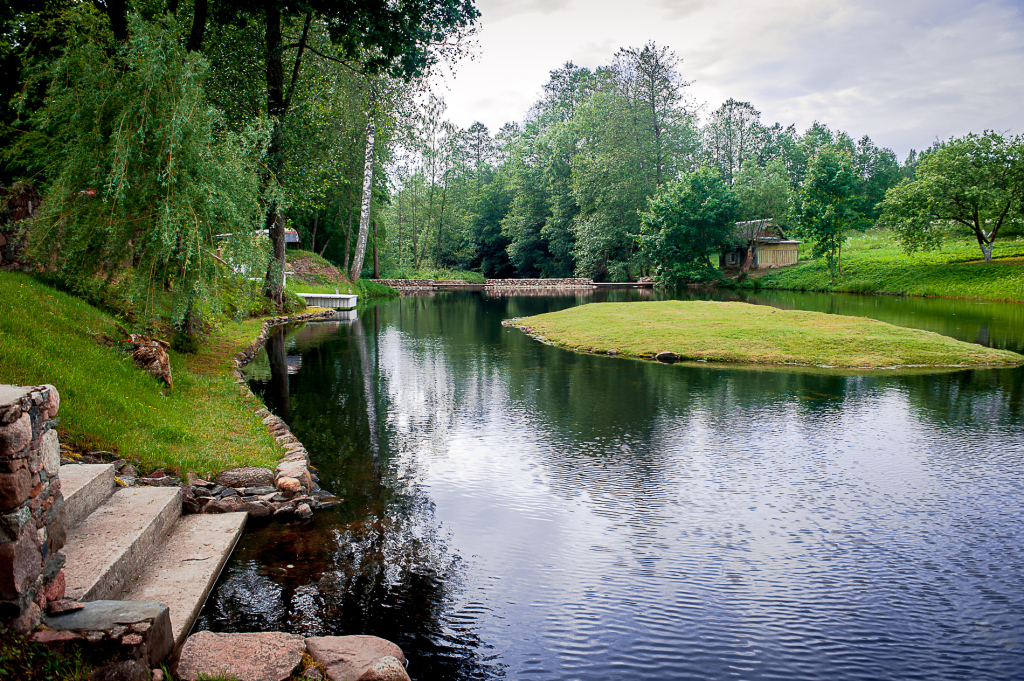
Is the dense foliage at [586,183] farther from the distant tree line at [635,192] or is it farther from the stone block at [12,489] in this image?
the stone block at [12,489]

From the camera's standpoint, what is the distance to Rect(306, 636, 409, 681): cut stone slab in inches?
168

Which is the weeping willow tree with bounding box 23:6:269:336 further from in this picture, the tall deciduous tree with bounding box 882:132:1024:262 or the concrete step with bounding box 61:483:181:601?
the tall deciduous tree with bounding box 882:132:1024:262

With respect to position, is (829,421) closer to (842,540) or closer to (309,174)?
(842,540)

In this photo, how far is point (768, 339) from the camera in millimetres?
19938

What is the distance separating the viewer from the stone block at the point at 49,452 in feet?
13.4

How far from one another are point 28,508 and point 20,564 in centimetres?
32

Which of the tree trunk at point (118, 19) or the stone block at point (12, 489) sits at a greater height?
the tree trunk at point (118, 19)

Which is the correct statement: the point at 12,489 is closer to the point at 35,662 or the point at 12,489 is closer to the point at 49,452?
the point at 49,452

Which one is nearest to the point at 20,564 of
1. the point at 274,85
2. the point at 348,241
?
the point at 274,85

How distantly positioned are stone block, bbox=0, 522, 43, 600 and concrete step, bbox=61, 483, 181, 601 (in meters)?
0.63

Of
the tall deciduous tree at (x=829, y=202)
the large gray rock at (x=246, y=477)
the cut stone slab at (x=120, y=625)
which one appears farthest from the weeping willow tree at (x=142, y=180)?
the tall deciduous tree at (x=829, y=202)

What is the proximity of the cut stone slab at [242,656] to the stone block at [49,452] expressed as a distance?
4.83ft

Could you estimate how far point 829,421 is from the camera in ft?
39.1

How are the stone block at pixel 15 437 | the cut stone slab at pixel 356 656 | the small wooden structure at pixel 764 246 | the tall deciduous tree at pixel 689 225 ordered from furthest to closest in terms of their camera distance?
the small wooden structure at pixel 764 246, the tall deciduous tree at pixel 689 225, the cut stone slab at pixel 356 656, the stone block at pixel 15 437
